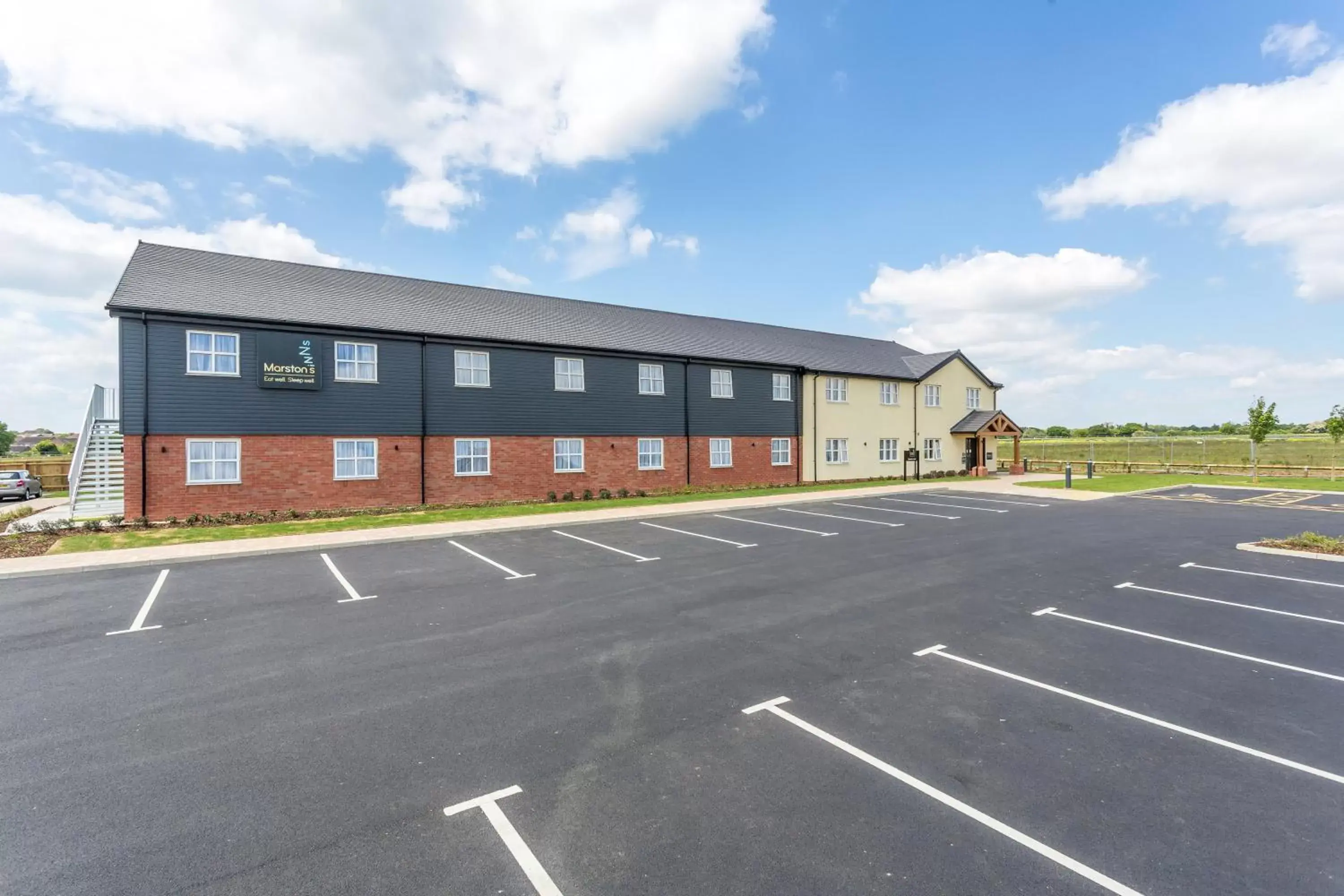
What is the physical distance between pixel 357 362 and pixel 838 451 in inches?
952

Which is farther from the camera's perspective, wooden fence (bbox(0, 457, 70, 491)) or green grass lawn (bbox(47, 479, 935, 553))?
wooden fence (bbox(0, 457, 70, 491))

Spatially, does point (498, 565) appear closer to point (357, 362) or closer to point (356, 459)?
point (356, 459)

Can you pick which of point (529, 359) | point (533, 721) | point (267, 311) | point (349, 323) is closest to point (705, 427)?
point (529, 359)

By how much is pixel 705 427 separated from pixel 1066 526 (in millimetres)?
15661

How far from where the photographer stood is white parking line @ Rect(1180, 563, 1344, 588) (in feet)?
32.9

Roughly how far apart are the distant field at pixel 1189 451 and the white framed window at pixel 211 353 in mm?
47299

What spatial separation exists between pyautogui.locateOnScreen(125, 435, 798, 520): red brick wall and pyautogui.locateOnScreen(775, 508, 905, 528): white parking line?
785 cm

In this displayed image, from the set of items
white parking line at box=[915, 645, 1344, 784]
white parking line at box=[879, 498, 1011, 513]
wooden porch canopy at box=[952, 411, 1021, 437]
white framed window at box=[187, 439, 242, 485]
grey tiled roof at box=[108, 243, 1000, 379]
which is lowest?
white parking line at box=[915, 645, 1344, 784]

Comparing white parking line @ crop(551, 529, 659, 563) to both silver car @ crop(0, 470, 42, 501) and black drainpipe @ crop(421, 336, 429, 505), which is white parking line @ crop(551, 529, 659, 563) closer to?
black drainpipe @ crop(421, 336, 429, 505)

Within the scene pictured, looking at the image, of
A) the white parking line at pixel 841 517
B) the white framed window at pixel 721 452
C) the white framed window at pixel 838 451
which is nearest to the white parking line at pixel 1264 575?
the white parking line at pixel 841 517

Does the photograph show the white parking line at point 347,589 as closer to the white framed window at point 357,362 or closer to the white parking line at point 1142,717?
the white parking line at point 1142,717

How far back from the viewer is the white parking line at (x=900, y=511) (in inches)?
732

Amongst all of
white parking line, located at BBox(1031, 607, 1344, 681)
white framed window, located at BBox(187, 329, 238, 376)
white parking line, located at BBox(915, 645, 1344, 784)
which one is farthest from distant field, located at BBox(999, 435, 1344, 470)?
white framed window, located at BBox(187, 329, 238, 376)

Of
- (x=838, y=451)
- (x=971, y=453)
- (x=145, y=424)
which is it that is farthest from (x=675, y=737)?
(x=971, y=453)
